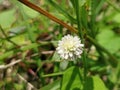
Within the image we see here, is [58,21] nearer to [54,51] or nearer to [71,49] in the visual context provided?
[71,49]

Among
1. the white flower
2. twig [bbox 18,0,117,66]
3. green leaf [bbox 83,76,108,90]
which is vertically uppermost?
twig [bbox 18,0,117,66]

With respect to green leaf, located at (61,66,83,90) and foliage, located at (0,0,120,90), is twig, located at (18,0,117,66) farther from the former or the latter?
green leaf, located at (61,66,83,90)

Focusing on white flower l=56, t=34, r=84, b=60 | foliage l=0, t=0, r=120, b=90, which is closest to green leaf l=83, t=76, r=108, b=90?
foliage l=0, t=0, r=120, b=90

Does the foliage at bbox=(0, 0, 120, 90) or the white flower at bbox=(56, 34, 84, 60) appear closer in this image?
the white flower at bbox=(56, 34, 84, 60)

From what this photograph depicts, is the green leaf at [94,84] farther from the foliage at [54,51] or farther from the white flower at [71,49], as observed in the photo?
→ the white flower at [71,49]

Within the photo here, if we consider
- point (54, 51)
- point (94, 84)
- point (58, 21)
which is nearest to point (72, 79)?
point (94, 84)

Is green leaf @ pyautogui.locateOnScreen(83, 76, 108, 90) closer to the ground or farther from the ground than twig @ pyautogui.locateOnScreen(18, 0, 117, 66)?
closer to the ground
